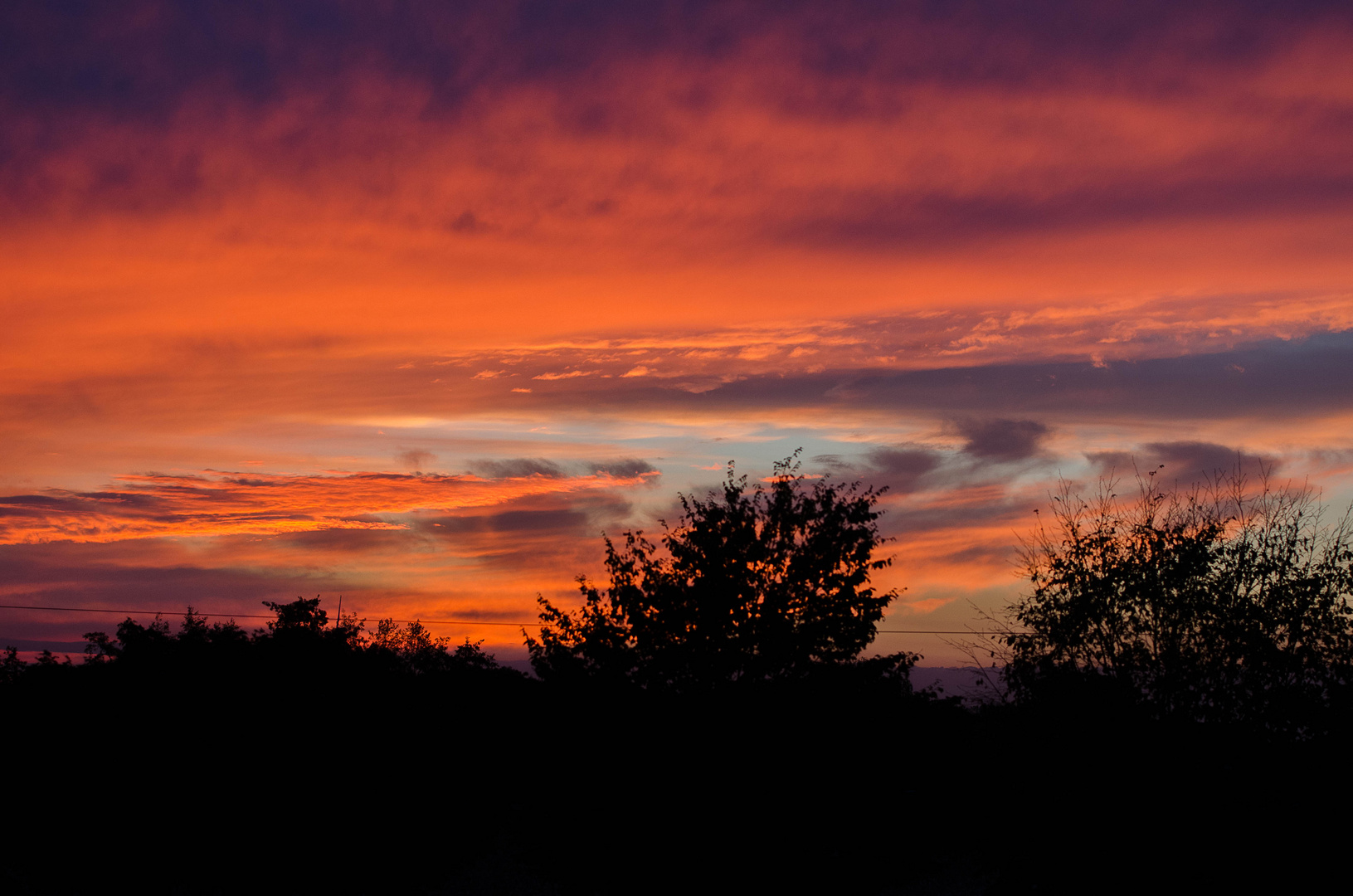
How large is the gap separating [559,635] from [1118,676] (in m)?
26.4

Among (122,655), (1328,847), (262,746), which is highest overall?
(122,655)

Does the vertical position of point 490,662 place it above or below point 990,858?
above

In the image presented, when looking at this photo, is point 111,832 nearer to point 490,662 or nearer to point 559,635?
point 559,635

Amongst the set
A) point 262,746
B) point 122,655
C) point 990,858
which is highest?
point 122,655

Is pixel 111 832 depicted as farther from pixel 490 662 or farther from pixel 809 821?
pixel 490 662

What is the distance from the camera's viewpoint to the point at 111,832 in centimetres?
3216

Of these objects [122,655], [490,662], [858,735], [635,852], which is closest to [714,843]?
[635,852]

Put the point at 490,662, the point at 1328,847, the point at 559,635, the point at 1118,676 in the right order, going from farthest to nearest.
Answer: the point at 490,662 → the point at 559,635 → the point at 1118,676 → the point at 1328,847

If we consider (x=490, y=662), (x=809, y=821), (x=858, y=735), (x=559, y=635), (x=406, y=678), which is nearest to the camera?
(x=809, y=821)

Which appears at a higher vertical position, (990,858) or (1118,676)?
(1118,676)

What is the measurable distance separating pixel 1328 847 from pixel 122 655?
45.7 meters

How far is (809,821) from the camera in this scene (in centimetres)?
3862

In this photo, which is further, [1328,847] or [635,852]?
[635,852]

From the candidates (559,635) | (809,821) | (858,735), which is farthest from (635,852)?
(559,635)
